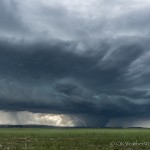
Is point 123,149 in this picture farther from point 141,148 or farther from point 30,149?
point 30,149

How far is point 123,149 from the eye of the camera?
5600 centimetres

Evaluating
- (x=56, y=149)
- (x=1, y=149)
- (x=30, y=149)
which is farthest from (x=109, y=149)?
(x=1, y=149)

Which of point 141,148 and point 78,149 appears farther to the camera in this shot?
point 141,148

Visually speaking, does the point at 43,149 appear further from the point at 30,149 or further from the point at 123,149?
the point at 123,149

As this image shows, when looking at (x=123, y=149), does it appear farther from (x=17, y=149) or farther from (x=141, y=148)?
(x=17, y=149)

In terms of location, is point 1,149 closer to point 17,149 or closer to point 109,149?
point 17,149

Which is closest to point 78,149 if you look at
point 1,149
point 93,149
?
point 93,149

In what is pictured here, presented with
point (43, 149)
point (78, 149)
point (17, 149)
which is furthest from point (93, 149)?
point (17, 149)

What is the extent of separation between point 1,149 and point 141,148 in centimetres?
2080

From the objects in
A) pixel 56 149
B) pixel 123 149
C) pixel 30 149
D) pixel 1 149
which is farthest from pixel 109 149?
pixel 1 149

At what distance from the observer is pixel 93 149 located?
54250mm

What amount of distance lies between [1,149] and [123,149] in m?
17.7

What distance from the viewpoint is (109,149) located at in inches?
2184

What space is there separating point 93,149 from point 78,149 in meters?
2.18
